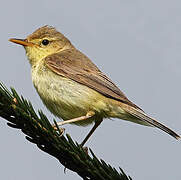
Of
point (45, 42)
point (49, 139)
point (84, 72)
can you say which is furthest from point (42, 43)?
point (49, 139)

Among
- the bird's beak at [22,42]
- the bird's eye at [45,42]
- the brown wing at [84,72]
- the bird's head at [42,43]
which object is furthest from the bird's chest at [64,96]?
the bird's eye at [45,42]

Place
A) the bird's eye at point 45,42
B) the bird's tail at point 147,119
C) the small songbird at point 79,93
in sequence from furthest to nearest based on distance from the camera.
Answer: the bird's eye at point 45,42
the small songbird at point 79,93
the bird's tail at point 147,119

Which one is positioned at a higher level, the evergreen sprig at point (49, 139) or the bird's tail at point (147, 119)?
the bird's tail at point (147, 119)

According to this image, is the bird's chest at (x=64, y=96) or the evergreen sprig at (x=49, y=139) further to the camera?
the bird's chest at (x=64, y=96)

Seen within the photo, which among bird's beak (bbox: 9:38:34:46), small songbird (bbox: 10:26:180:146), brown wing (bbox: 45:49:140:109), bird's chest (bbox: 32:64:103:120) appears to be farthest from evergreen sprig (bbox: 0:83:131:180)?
bird's beak (bbox: 9:38:34:46)

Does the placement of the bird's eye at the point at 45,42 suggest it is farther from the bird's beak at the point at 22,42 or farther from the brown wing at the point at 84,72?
the brown wing at the point at 84,72

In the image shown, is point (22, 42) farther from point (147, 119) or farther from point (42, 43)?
point (147, 119)

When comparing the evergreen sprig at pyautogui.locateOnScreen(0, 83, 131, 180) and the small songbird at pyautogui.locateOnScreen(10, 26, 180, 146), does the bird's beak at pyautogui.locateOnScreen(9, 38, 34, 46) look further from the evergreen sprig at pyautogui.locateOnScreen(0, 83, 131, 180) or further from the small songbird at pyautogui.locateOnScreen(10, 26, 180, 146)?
the evergreen sprig at pyautogui.locateOnScreen(0, 83, 131, 180)

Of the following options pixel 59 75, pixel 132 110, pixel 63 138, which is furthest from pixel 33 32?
pixel 63 138
